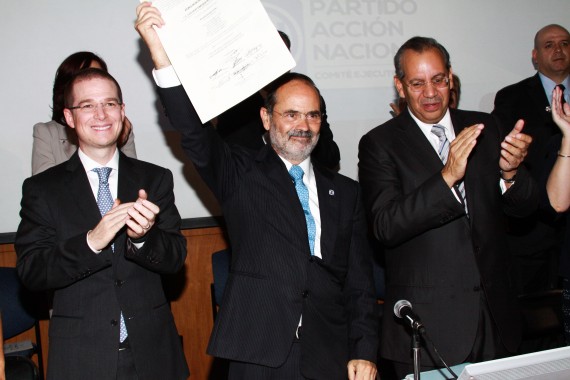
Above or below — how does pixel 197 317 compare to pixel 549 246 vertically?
below

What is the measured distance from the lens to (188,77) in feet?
7.68

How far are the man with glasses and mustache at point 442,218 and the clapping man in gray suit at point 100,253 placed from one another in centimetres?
95

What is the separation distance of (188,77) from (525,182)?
1518mm

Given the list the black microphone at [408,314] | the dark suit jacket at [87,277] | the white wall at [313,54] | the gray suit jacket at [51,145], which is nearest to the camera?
the black microphone at [408,314]

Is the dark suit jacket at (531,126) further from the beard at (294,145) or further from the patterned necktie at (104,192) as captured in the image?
the patterned necktie at (104,192)

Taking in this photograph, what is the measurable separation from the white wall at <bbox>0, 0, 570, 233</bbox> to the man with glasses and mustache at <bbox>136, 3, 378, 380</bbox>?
1.87 metres

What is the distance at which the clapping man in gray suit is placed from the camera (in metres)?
2.39

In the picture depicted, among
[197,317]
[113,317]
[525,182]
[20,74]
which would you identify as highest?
[20,74]

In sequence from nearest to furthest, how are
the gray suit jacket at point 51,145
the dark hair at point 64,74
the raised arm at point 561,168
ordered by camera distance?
the raised arm at point 561,168, the dark hair at point 64,74, the gray suit jacket at point 51,145

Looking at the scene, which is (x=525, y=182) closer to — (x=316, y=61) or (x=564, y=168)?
(x=564, y=168)

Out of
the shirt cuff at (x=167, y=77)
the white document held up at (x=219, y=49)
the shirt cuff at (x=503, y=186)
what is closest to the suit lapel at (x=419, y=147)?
the shirt cuff at (x=503, y=186)

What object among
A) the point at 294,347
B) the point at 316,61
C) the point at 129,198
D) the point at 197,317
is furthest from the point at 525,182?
the point at 197,317

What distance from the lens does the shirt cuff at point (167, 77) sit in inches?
92.7

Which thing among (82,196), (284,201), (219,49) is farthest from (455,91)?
(82,196)
